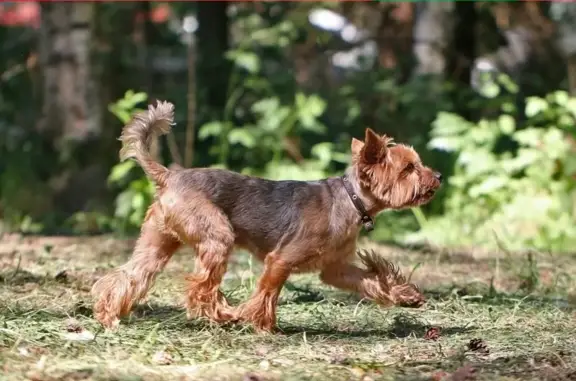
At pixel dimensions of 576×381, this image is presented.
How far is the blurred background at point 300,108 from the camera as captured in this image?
12164 mm

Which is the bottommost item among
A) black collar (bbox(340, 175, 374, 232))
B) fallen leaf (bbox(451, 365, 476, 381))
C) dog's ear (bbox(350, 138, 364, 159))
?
fallen leaf (bbox(451, 365, 476, 381))

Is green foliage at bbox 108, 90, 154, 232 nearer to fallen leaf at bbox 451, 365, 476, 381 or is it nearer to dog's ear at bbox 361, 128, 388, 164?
dog's ear at bbox 361, 128, 388, 164

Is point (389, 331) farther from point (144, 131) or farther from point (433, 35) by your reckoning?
point (433, 35)

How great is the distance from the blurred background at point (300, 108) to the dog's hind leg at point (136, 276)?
5.39m

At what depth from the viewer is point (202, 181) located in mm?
6055

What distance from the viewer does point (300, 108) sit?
43.0 ft

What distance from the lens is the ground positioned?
4.76 meters

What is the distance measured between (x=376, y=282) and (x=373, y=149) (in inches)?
33.8

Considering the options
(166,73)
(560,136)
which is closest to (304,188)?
(560,136)

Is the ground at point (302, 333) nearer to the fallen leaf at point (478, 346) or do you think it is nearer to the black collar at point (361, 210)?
the fallen leaf at point (478, 346)

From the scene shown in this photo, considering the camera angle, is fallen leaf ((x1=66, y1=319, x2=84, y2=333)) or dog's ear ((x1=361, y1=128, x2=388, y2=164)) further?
dog's ear ((x1=361, y1=128, x2=388, y2=164))

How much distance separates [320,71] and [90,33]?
4.60 meters

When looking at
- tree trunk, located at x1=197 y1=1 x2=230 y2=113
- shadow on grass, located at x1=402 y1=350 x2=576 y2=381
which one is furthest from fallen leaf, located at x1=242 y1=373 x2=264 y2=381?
tree trunk, located at x1=197 y1=1 x2=230 y2=113

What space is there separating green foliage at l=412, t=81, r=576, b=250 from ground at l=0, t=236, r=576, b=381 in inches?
112
